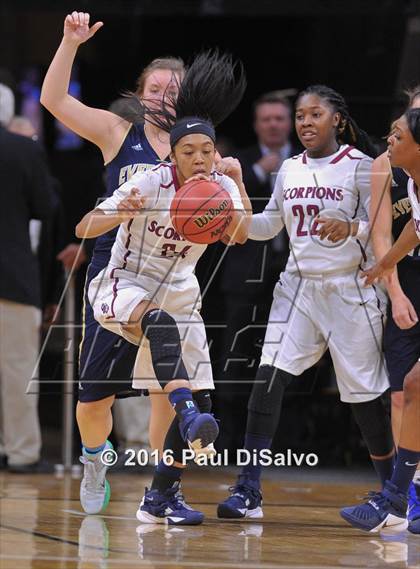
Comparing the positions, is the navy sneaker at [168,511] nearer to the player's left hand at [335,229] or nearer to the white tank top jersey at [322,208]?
the white tank top jersey at [322,208]

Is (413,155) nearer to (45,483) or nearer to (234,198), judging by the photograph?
(234,198)

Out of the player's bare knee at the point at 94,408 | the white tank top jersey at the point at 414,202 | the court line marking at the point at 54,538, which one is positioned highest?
the white tank top jersey at the point at 414,202

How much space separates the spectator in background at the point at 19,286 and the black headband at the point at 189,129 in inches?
111

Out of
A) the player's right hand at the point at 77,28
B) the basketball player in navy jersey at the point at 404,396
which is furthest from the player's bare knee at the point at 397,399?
the player's right hand at the point at 77,28

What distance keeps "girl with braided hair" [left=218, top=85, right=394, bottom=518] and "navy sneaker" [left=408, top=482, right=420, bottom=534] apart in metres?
0.17

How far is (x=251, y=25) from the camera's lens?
12.1 metres

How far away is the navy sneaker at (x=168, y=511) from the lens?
6.36m

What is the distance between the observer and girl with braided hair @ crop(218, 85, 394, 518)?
6.54 meters

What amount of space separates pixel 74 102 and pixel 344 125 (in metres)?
1.38

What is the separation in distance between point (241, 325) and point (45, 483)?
6.20 feet

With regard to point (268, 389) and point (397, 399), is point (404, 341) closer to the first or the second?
point (397, 399)

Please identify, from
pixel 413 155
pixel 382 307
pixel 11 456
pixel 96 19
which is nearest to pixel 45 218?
pixel 11 456

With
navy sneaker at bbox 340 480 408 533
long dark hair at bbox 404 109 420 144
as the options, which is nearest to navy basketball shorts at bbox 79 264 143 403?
navy sneaker at bbox 340 480 408 533

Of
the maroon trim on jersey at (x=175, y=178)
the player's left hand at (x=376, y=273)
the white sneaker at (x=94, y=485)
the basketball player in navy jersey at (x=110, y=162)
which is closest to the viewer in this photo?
the maroon trim on jersey at (x=175, y=178)
